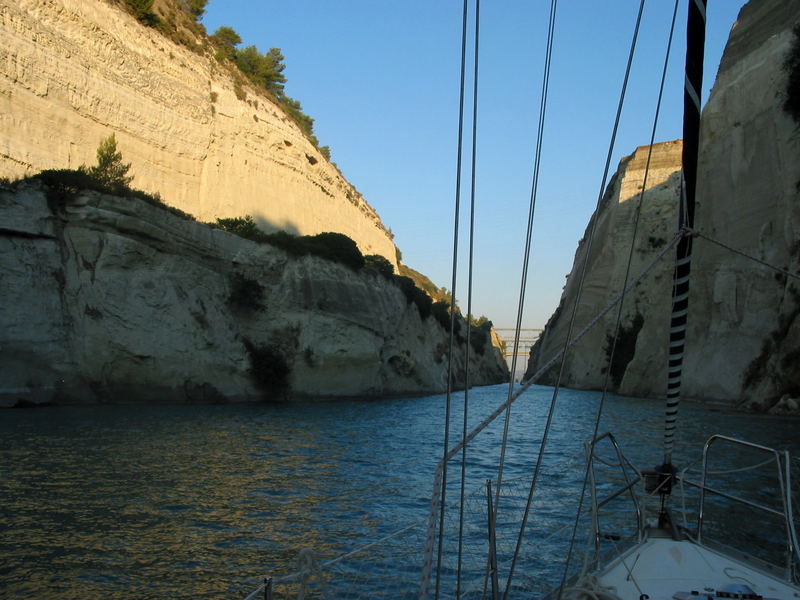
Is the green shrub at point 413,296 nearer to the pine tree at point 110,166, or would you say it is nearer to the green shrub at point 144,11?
the pine tree at point 110,166

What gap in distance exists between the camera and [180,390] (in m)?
26.7

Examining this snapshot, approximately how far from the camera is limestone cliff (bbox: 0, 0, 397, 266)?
26.2 m

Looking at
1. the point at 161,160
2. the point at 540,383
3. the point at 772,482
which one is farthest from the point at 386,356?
the point at 540,383

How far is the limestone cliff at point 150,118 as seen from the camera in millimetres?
26250

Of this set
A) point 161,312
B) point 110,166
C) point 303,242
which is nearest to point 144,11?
point 110,166

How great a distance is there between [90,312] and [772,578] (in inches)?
957

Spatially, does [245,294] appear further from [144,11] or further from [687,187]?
[687,187]

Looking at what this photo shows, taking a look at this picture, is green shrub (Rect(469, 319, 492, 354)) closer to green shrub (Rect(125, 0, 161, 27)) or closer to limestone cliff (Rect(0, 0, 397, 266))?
limestone cliff (Rect(0, 0, 397, 266))

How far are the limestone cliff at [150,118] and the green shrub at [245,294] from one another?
6931 mm

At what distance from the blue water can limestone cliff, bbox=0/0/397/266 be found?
1309 centimetres

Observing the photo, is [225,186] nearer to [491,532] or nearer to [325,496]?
[325,496]

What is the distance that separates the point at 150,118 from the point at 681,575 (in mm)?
34333

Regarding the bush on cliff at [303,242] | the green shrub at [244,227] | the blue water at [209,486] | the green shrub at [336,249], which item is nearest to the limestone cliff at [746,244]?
the blue water at [209,486]

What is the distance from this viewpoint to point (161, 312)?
26734mm
